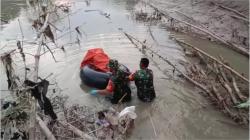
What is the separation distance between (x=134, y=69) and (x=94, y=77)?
5.36ft

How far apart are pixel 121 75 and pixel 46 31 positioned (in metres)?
2.63

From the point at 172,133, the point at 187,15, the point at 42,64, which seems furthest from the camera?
the point at 187,15

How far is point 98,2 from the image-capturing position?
19516mm

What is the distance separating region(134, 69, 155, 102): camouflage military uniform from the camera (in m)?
7.84

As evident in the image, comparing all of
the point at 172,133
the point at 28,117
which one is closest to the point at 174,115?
the point at 172,133

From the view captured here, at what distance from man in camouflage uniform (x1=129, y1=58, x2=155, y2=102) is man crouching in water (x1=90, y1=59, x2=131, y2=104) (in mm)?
242

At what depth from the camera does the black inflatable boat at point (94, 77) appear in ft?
29.3

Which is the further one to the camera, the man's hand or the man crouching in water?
the man's hand

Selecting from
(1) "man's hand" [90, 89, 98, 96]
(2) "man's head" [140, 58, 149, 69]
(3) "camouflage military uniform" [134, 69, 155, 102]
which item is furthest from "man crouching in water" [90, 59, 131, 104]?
(2) "man's head" [140, 58, 149, 69]

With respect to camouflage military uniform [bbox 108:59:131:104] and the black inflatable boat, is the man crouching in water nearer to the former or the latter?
camouflage military uniform [bbox 108:59:131:104]

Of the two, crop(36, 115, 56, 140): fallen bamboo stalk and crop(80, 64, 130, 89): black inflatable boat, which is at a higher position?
crop(36, 115, 56, 140): fallen bamboo stalk

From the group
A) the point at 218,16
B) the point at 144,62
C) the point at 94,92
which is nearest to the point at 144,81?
the point at 144,62

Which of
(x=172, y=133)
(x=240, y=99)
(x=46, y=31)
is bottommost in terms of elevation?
(x=172, y=133)

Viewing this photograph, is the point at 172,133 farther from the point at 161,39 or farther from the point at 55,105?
the point at 161,39
